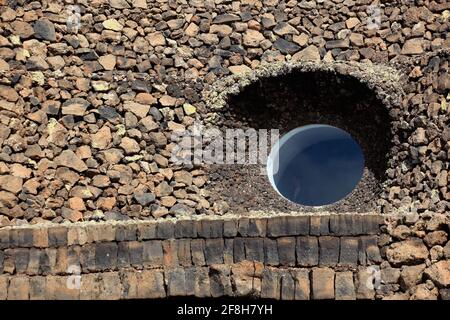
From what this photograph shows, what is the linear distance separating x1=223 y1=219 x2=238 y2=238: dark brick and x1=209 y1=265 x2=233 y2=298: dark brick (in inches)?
11.5

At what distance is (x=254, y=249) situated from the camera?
748 centimetres

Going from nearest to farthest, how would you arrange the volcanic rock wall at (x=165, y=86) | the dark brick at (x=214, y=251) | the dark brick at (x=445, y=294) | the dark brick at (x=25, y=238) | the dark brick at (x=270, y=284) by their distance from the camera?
the dark brick at (x=445, y=294) → the dark brick at (x=270, y=284) → the dark brick at (x=214, y=251) → the dark brick at (x=25, y=238) → the volcanic rock wall at (x=165, y=86)

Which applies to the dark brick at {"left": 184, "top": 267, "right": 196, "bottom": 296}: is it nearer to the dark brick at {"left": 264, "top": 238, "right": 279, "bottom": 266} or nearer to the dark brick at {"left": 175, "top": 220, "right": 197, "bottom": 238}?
the dark brick at {"left": 175, "top": 220, "right": 197, "bottom": 238}

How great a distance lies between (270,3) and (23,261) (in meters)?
5.85

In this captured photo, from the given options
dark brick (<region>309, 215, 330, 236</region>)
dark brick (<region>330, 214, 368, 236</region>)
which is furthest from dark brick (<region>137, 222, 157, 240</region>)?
dark brick (<region>330, 214, 368, 236</region>)

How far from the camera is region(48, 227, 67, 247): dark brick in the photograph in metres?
7.73

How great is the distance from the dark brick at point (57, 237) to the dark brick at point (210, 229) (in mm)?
1222

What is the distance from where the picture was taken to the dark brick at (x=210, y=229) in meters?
7.60

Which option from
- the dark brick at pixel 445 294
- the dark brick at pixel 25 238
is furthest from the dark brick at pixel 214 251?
the dark brick at pixel 445 294

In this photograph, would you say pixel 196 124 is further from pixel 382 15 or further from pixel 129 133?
pixel 382 15

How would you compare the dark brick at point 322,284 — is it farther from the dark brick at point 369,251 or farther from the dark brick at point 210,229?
the dark brick at point 210,229

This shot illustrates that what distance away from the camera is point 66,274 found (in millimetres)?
7641

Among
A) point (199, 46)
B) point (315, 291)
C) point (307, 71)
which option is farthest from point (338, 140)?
point (315, 291)

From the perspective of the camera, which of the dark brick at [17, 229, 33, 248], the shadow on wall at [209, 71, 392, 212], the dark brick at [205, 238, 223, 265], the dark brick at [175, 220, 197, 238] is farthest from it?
the shadow on wall at [209, 71, 392, 212]
